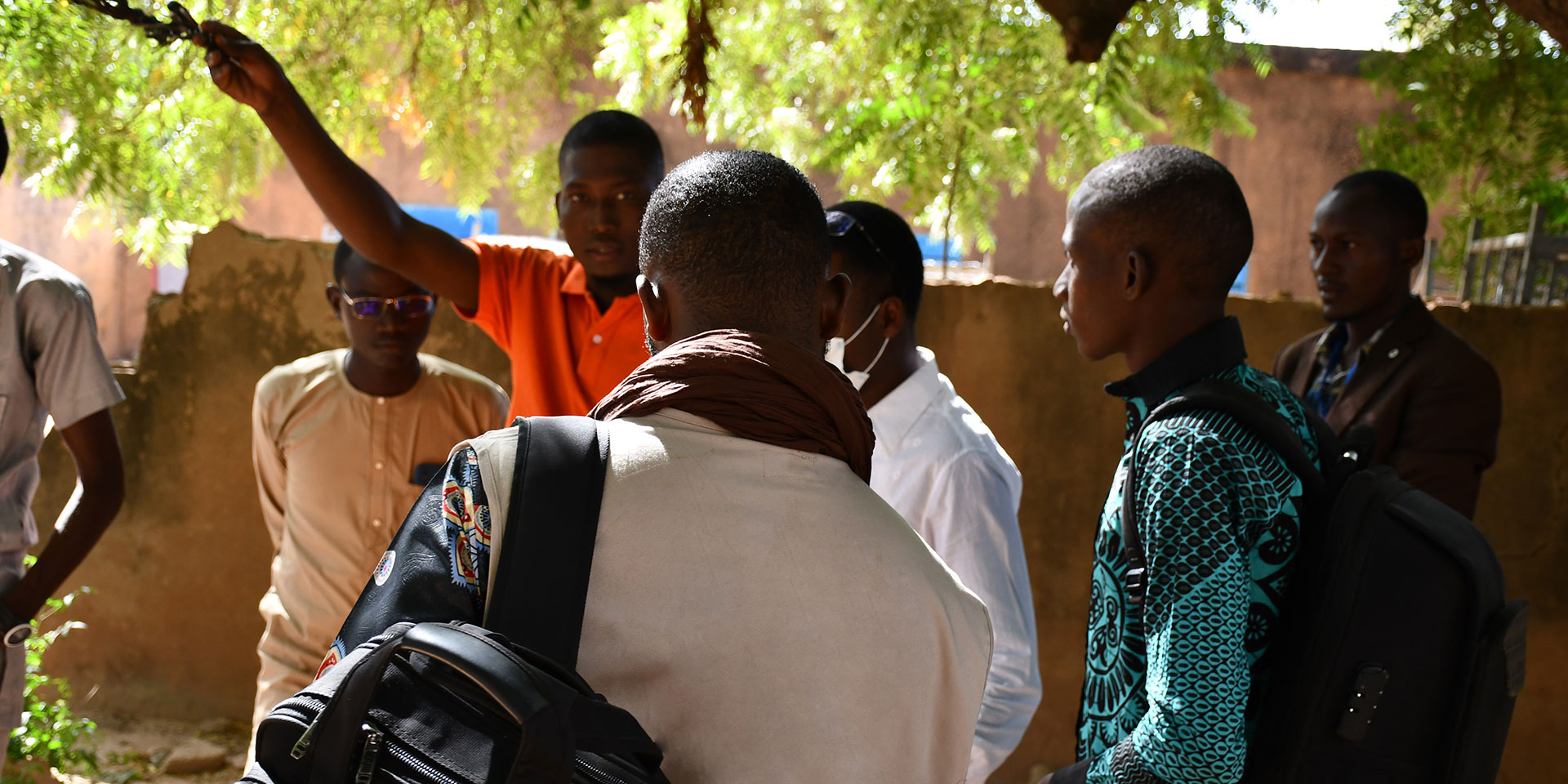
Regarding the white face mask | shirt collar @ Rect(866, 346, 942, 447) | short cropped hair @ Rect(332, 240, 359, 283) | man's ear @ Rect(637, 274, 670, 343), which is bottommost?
shirt collar @ Rect(866, 346, 942, 447)

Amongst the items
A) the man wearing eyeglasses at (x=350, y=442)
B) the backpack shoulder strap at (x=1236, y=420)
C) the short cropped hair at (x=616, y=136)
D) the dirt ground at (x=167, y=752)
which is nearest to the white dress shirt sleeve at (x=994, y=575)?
the backpack shoulder strap at (x=1236, y=420)

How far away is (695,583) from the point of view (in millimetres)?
1139

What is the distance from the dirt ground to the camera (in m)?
4.33

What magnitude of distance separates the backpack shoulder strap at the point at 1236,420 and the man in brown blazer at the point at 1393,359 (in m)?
1.53

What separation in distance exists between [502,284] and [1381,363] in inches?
90.0

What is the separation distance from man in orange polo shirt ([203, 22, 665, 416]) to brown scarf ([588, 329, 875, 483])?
1.20 metres

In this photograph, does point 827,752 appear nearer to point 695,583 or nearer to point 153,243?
point 695,583

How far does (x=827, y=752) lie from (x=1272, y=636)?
0.79 meters

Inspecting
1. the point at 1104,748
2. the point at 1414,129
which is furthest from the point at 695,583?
the point at 1414,129

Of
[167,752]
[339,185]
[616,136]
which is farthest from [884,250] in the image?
[167,752]

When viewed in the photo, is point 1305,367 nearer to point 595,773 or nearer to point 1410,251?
point 1410,251

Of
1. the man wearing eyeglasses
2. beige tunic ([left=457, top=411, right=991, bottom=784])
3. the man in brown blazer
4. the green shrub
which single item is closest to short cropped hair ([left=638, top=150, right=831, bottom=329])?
beige tunic ([left=457, top=411, right=991, bottom=784])

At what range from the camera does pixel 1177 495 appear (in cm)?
156

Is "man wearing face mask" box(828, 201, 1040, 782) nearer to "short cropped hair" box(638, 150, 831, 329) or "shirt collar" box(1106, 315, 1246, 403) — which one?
"shirt collar" box(1106, 315, 1246, 403)
